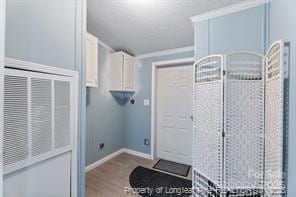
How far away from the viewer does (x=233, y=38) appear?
6.05 feet

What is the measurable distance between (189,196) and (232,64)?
175 centimetres

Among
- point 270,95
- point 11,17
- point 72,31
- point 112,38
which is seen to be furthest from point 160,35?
point 11,17

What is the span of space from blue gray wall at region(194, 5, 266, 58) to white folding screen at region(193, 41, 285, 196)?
18 centimetres

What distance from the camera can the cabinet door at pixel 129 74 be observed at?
328 cm

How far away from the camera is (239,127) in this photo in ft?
5.06

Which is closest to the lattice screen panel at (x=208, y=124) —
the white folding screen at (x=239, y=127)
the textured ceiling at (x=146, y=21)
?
the white folding screen at (x=239, y=127)

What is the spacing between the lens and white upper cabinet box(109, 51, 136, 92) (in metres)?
3.22

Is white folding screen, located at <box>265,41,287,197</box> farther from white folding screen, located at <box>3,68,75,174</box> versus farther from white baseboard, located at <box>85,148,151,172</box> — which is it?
white baseboard, located at <box>85,148,151,172</box>

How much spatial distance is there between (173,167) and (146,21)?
2516 mm

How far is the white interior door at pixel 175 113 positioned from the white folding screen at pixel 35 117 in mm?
2333

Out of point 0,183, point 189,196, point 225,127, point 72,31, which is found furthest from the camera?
point 189,196

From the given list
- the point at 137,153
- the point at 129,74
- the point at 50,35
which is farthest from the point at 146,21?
the point at 137,153

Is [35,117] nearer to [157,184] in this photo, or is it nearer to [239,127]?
[239,127]

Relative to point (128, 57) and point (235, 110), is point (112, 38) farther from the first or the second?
point (235, 110)
